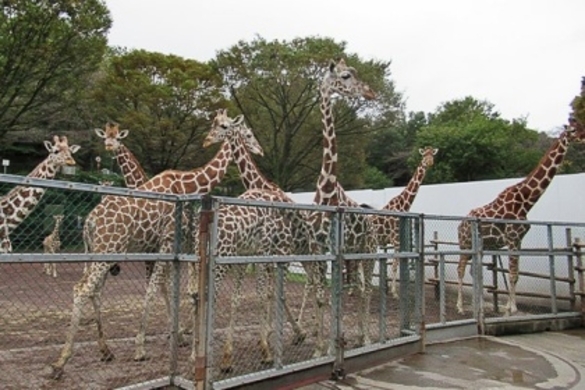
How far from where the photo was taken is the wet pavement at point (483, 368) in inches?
199

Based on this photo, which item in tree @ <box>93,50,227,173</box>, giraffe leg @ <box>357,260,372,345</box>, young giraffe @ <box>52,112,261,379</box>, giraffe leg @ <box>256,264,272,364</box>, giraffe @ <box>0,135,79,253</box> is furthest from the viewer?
tree @ <box>93,50,227,173</box>

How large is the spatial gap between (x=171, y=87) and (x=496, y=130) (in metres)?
17.1

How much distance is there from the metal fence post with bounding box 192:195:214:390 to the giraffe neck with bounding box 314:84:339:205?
337 centimetres

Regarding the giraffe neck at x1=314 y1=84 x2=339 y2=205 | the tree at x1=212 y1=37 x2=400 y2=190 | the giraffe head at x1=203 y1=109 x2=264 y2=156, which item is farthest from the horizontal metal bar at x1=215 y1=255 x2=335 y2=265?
the tree at x1=212 y1=37 x2=400 y2=190

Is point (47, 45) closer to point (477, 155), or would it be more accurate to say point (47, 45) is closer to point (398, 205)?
point (398, 205)

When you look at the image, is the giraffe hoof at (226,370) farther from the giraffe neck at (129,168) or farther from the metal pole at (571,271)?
the metal pole at (571,271)

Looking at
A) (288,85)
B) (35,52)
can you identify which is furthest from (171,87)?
(35,52)

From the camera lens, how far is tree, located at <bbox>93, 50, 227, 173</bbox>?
1962 cm

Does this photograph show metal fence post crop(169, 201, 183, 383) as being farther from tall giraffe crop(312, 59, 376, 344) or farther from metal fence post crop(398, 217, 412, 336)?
metal fence post crop(398, 217, 412, 336)

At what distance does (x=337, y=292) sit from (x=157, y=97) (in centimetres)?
1605

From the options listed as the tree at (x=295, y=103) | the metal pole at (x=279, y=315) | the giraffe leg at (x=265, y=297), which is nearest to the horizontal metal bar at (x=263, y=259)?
the metal pole at (x=279, y=315)

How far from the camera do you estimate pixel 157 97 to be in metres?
19.6

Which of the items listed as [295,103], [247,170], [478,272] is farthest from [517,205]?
[295,103]

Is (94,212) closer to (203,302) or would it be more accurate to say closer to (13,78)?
(203,302)
